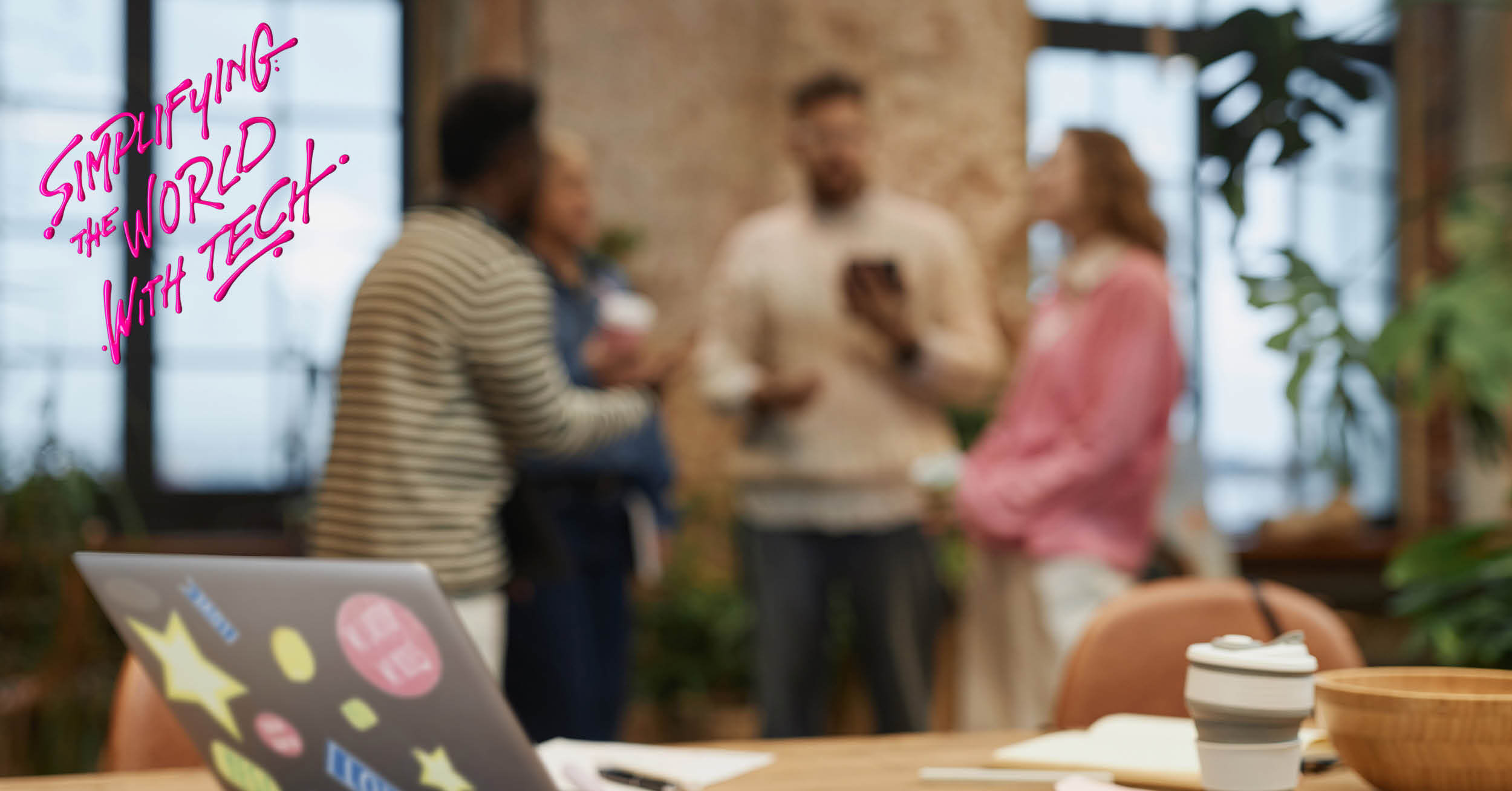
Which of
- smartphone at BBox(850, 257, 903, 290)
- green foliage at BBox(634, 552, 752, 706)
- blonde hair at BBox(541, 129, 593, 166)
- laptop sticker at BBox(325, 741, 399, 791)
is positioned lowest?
green foliage at BBox(634, 552, 752, 706)

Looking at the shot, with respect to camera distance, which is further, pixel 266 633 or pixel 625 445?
pixel 625 445

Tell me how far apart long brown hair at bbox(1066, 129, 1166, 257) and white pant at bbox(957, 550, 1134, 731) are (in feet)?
1.95

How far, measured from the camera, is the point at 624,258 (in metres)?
4.17

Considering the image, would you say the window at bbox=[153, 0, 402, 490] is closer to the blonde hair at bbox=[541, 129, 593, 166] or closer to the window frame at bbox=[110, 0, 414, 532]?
the window frame at bbox=[110, 0, 414, 532]

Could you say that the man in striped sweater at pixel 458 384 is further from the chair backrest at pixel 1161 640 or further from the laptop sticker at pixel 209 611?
the chair backrest at pixel 1161 640

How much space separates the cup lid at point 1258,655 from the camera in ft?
2.69

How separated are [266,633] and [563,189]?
7.08ft

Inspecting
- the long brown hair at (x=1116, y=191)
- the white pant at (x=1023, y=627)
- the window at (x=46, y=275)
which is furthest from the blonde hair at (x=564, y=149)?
the white pant at (x=1023, y=627)

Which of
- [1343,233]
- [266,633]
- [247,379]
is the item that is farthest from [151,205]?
[1343,233]

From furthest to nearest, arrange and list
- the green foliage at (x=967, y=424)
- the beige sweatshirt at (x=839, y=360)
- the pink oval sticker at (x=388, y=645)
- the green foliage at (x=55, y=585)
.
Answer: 1. the green foliage at (x=967, y=424)
2. the beige sweatshirt at (x=839, y=360)
3. the green foliage at (x=55, y=585)
4. the pink oval sticker at (x=388, y=645)

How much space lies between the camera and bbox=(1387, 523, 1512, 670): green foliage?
1.80 meters

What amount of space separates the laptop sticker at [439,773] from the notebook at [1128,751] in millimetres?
441

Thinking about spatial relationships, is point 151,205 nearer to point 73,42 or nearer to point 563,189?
point 563,189

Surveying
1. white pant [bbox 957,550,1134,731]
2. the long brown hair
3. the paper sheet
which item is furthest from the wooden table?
the long brown hair
